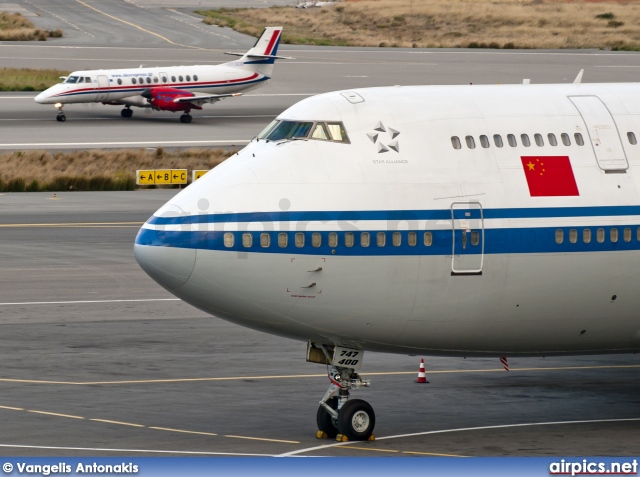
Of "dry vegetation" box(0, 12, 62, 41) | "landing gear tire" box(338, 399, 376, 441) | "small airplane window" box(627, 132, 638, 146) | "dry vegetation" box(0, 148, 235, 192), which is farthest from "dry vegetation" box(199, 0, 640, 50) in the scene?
"landing gear tire" box(338, 399, 376, 441)

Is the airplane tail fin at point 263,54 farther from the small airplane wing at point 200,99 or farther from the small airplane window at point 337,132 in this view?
the small airplane window at point 337,132

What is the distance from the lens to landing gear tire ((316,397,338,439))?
2291cm

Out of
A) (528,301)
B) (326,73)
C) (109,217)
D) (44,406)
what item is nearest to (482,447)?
(528,301)

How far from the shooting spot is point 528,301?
22.4m

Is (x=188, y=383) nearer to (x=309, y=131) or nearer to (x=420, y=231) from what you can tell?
(x=309, y=131)

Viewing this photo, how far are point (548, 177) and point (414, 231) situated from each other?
2.77m

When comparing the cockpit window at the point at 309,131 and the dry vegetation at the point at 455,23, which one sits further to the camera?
the dry vegetation at the point at 455,23

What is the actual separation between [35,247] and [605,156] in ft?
96.4

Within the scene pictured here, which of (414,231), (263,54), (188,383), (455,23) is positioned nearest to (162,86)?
(263,54)

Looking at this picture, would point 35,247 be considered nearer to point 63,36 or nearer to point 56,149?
point 56,149

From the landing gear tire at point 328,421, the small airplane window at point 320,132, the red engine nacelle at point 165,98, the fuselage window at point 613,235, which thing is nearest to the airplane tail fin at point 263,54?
the red engine nacelle at point 165,98

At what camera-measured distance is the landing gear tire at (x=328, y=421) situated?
2291 centimetres

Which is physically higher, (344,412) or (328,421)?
(344,412)

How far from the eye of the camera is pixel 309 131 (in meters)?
22.5
